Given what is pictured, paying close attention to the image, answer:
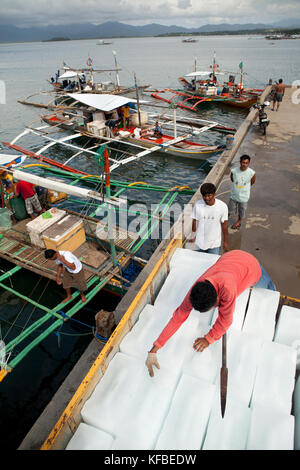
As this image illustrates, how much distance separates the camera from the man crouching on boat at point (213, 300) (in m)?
2.75

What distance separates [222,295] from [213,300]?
320 millimetres

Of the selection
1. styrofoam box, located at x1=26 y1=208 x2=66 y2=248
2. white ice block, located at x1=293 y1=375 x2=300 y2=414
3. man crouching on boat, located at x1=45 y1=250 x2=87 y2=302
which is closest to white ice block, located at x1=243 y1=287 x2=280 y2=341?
white ice block, located at x1=293 y1=375 x2=300 y2=414

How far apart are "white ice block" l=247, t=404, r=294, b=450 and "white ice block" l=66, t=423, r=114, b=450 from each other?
134 centimetres

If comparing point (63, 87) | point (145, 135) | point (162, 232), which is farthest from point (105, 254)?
point (63, 87)

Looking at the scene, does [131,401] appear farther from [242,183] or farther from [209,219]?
[242,183]

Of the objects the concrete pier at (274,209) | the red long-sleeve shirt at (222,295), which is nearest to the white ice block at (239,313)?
the red long-sleeve shirt at (222,295)

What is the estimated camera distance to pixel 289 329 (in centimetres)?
343

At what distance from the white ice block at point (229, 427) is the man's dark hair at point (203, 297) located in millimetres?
993

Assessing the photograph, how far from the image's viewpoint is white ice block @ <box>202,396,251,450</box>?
2.46 m

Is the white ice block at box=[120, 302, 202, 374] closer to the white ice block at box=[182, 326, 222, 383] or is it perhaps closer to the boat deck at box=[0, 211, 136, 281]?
the white ice block at box=[182, 326, 222, 383]

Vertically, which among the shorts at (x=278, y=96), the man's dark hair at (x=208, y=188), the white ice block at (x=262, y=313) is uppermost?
the shorts at (x=278, y=96)

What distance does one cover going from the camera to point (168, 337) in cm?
313

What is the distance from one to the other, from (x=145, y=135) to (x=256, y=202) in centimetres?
1113

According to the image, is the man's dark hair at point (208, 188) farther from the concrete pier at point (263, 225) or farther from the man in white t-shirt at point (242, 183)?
the man in white t-shirt at point (242, 183)
